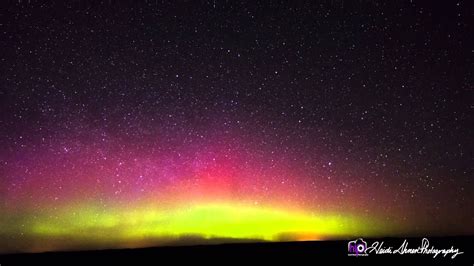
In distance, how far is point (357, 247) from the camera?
17141 millimetres

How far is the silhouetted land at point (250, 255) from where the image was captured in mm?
16344

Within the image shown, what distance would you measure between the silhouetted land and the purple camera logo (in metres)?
0.17

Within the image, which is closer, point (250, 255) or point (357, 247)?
point (357, 247)

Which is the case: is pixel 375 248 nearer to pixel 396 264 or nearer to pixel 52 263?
pixel 396 264

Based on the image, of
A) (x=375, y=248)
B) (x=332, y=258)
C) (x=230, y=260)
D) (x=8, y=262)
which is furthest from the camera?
(x=8, y=262)

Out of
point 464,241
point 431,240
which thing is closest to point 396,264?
point 431,240

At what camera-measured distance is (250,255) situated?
19766 millimetres

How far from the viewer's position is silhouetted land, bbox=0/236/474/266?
53.6 feet

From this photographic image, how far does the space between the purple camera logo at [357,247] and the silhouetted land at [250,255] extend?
0.56 ft

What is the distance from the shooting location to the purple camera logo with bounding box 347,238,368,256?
1689cm

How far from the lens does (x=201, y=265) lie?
18.5 meters

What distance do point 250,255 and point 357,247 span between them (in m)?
4.82

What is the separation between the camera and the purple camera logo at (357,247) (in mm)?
16888

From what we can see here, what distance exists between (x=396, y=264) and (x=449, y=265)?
1.67 meters
